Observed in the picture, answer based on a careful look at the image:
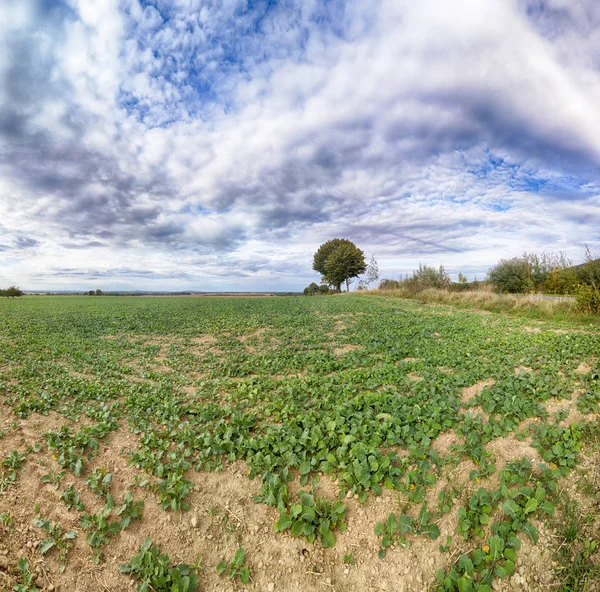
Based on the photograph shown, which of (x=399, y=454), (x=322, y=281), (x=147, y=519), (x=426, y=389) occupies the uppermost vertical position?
(x=322, y=281)

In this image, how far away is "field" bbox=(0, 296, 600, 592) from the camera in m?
3.20

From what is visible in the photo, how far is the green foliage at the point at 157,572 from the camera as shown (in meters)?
3.04

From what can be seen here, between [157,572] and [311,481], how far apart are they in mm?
1840

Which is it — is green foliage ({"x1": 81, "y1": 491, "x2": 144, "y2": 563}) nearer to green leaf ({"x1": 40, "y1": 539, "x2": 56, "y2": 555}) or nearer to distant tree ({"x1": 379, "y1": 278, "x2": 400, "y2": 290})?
green leaf ({"x1": 40, "y1": 539, "x2": 56, "y2": 555})

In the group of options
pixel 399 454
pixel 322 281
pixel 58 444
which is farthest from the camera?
pixel 322 281

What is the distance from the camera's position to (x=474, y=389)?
247 inches

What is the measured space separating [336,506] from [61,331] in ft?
54.5

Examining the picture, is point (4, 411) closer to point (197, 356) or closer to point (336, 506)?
point (197, 356)

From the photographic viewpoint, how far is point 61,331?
1530 centimetres

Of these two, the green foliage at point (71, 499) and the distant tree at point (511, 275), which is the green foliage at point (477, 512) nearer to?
the green foliage at point (71, 499)

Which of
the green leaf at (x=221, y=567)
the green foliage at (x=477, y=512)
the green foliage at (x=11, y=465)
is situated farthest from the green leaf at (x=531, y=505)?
the green foliage at (x=11, y=465)

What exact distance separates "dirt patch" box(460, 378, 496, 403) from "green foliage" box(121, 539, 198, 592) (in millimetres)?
4972

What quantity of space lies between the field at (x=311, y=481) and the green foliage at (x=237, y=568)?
20 millimetres

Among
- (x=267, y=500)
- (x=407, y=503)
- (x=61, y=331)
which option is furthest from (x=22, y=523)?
(x=61, y=331)
